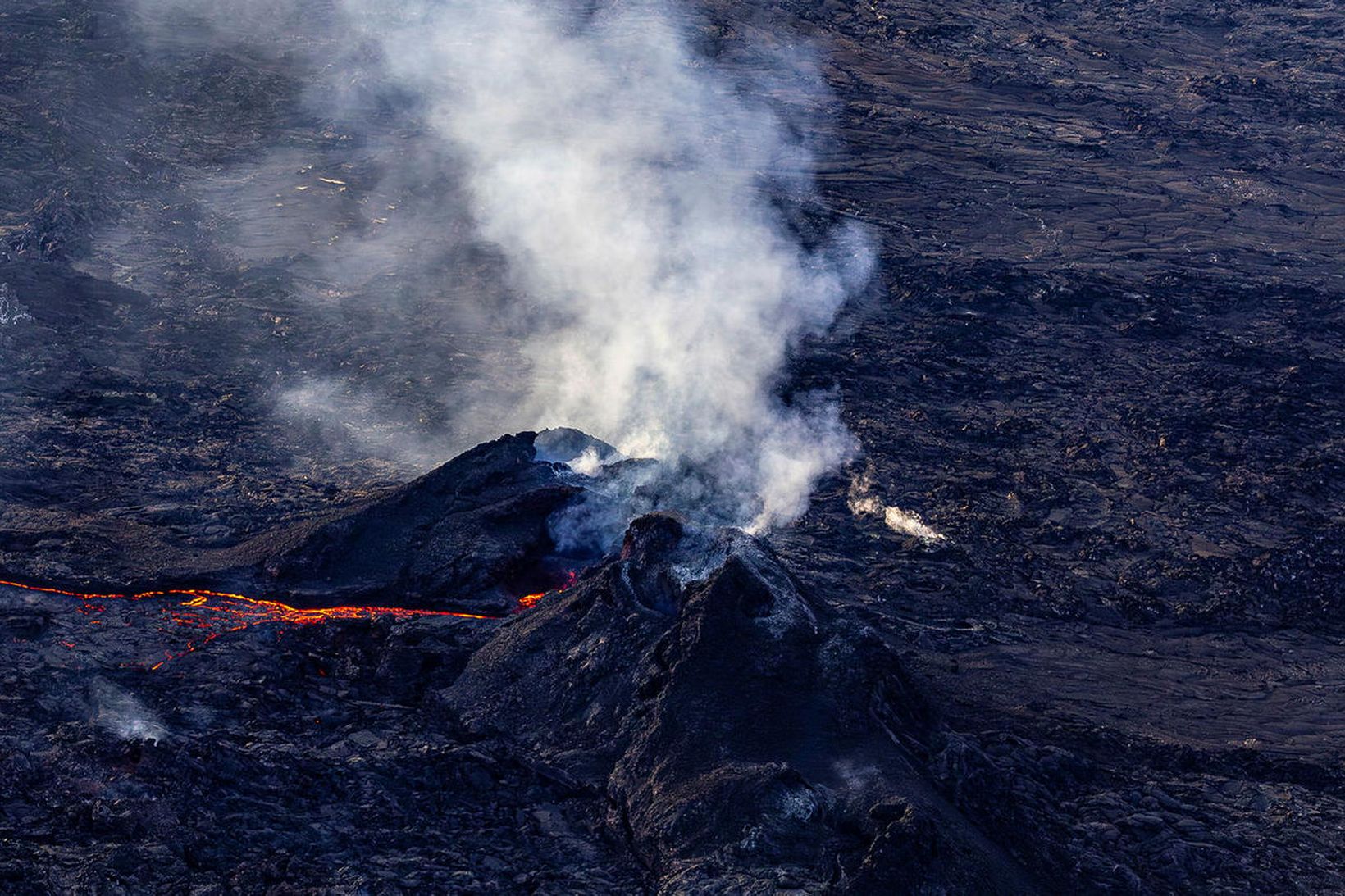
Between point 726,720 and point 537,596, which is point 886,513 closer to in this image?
point 537,596

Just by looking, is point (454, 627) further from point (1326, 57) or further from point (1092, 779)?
point (1326, 57)

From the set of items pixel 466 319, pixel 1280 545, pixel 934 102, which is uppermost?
pixel 934 102

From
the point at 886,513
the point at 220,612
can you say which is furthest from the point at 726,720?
the point at 886,513

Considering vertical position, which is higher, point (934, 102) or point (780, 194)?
point (934, 102)

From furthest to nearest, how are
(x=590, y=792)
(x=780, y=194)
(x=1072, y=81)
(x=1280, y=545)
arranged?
(x=1072, y=81), (x=780, y=194), (x=1280, y=545), (x=590, y=792)

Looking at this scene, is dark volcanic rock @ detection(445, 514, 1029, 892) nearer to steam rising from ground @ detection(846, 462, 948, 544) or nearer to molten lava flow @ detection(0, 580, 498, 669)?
molten lava flow @ detection(0, 580, 498, 669)

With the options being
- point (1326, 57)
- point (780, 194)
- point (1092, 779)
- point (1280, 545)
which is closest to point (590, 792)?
point (1092, 779)

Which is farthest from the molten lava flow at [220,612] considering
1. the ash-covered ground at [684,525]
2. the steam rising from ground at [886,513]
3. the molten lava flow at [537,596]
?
the steam rising from ground at [886,513]
